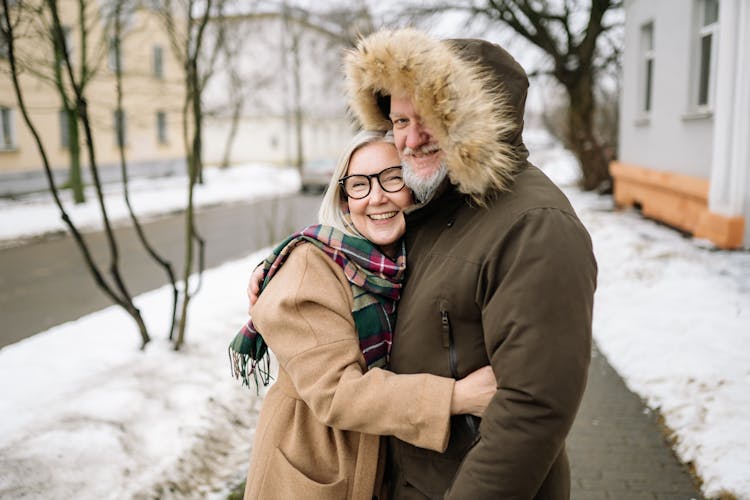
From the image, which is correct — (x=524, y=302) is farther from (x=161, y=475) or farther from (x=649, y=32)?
(x=649, y=32)

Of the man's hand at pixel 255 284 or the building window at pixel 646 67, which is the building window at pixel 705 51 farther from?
the man's hand at pixel 255 284

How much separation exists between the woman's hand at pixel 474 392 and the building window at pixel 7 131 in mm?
25310

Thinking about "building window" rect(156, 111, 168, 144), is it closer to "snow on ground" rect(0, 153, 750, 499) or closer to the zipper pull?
"snow on ground" rect(0, 153, 750, 499)

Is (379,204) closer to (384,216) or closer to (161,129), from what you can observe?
(384,216)

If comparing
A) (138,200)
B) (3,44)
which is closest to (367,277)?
(3,44)

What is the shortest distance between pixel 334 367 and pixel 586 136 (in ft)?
57.7

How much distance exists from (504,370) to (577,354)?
169 mm

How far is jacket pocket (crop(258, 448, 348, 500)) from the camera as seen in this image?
73.5 inches

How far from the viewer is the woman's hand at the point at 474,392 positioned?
1602 millimetres

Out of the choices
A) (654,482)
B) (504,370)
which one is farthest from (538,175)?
(654,482)

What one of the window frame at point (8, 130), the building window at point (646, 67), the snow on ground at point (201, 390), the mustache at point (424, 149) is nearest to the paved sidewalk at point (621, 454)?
the snow on ground at point (201, 390)

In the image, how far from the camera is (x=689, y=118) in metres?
9.80

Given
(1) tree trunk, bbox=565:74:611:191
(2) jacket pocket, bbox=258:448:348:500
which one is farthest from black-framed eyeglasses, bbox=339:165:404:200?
(1) tree trunk, bbox=565:74:611:191

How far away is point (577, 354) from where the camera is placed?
4.77 ft
